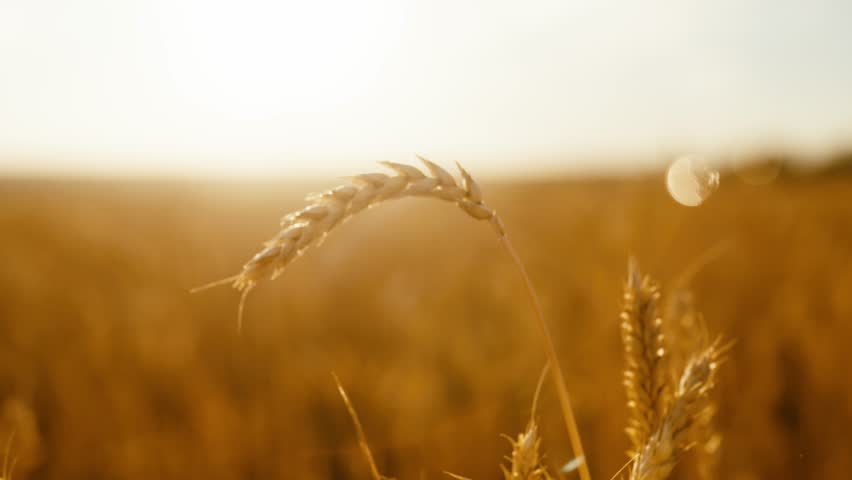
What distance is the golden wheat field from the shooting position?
2486mm

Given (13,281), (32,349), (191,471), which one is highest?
(13,281)

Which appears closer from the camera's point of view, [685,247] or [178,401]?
[178,401]

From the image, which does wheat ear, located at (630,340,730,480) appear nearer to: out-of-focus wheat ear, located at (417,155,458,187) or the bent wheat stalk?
the bent wheat stalk

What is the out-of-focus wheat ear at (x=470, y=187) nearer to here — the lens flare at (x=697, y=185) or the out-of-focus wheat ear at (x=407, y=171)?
the out-of-focus wheat ear at (x=407, y=171)

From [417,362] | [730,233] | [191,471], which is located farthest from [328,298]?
[730,233]

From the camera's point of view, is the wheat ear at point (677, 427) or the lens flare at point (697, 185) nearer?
the wheat ear at point (677, 427)

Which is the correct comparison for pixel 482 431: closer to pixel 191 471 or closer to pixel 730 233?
pixel 191 471

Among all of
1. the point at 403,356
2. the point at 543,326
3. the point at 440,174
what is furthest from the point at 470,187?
the point at 403,356

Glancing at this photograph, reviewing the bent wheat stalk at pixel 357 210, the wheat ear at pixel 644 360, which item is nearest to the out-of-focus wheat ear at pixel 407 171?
the bent wheat stalk at pixel 357 210

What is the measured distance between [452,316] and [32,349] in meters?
2.72

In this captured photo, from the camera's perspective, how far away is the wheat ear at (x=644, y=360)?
2.34 ft

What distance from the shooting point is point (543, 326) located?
1.88 ft

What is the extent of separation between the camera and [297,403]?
3.13m

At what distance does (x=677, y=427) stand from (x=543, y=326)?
0.16 m
